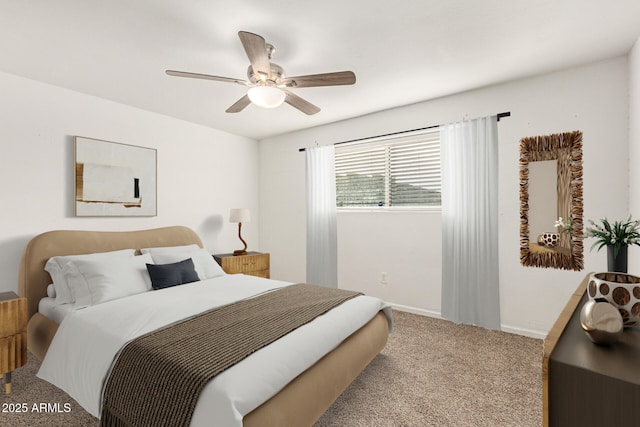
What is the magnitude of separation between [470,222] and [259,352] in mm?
2579

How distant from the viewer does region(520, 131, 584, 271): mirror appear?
269 centimetres

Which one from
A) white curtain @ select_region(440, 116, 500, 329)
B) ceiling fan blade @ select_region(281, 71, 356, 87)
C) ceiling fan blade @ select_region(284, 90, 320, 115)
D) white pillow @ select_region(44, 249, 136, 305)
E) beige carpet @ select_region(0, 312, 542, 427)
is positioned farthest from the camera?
white curtain @ select_region(440, 116, 500, 329)

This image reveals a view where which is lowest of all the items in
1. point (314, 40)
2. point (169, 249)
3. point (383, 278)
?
point (383, 278)

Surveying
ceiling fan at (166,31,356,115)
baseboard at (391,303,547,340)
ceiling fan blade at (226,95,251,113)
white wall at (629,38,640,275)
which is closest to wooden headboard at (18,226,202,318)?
Result: ceiling fan blade at (226,95,251,113)

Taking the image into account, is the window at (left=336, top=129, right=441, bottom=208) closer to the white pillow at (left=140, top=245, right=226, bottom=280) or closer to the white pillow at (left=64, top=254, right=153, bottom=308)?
the white pillow at (left=140, top=245, right=226, bottom=280)

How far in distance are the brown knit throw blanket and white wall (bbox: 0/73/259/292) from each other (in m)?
2.05

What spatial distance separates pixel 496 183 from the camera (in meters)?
3.06

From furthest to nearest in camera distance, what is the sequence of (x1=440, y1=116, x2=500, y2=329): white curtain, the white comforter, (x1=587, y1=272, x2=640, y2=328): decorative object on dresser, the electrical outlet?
the electrical outlet → (x1=440, y1=116, x2=500, y2=329): white curtain → the white comforter → (x1=587, y1=272, x2=640, y2=328): decorative object on dresser

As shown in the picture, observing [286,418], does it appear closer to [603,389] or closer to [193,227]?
[603,389]

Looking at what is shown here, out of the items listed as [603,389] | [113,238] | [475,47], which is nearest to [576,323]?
[603,389]

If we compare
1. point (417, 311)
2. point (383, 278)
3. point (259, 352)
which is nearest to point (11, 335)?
point (259, 352)

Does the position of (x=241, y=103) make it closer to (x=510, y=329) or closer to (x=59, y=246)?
(x=59, y=246)

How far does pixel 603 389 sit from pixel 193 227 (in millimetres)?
4140

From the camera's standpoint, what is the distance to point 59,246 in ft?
9.10
